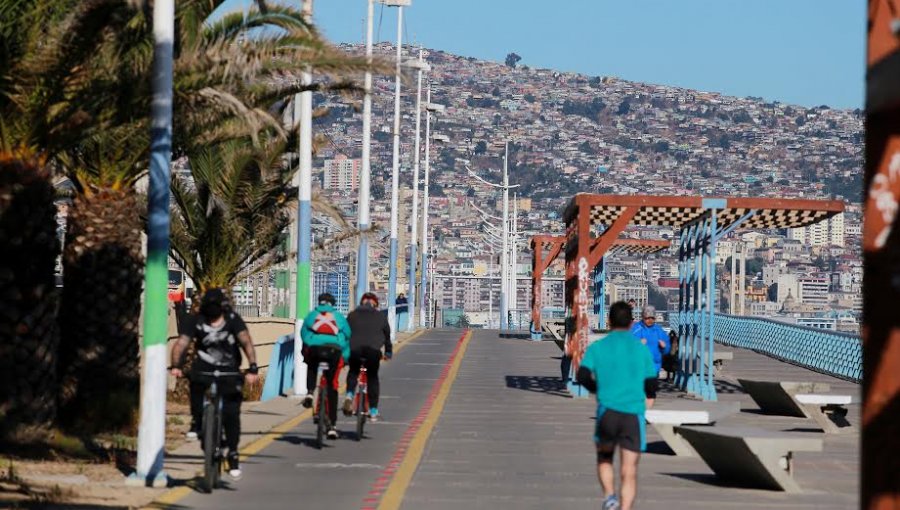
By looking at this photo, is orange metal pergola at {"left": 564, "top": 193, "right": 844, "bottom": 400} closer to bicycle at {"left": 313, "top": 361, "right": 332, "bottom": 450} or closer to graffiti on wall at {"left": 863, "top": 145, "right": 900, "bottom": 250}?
bicycle at {"left": 313, "top": 361, "right": 332, "bottom": 450}

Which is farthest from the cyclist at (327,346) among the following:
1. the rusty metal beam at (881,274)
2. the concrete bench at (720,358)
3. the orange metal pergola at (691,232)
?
the rusty metal beam at (881,274)

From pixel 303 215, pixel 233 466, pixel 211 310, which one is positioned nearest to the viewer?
pixel 211 310

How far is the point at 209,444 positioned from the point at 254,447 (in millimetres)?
4832

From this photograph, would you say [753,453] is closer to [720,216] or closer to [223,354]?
[223,354]

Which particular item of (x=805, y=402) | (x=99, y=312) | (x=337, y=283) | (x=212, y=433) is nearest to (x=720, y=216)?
(x=805, y=402)

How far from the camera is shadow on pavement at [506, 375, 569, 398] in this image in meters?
32.6

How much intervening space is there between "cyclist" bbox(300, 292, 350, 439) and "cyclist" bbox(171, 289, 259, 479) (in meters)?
4.54

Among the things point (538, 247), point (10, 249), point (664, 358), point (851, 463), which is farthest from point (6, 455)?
point (538, 247)

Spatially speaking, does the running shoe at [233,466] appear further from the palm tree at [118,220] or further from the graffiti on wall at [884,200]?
the graffiti on wall at [884,200]

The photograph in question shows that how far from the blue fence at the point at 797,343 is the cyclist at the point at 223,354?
24154mm

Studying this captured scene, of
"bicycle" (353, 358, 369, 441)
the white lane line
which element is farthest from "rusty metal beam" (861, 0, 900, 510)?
"bicycle" (353, 358, 369, 441)

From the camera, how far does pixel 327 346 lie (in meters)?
20.3

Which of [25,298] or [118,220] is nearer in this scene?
[25,298]

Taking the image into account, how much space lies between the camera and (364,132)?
46.2m
